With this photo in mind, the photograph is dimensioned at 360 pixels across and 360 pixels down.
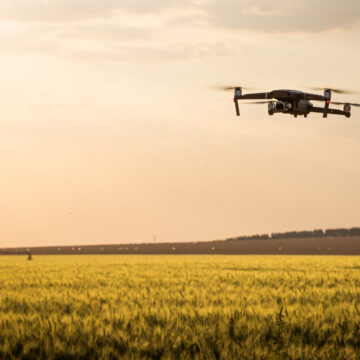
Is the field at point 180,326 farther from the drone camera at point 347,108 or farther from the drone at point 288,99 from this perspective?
the drone camera at point 347,108

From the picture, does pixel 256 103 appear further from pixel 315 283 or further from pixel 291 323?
pixel 291 323

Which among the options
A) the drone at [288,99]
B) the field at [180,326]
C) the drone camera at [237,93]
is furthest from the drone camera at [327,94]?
the field at [180,326]

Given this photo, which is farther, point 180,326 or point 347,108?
point 347,108

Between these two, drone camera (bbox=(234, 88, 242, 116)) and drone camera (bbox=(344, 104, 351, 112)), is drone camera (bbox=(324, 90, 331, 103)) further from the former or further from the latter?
drone camera (bbox=(234, 88, 242, 116))

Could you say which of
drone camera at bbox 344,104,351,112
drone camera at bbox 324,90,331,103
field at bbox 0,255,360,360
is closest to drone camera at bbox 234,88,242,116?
drone camera at bbox 324,90,331,103

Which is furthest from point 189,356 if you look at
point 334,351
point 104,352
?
point 334,351

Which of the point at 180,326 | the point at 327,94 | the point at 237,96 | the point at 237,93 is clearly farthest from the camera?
the point at 327,94

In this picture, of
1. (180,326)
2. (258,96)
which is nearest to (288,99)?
(258,96)

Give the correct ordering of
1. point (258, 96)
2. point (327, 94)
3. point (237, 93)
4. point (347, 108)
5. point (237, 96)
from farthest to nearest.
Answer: point (347, 108), point (327, 94), point (258, 96), point (237, 93), point (237, 96)

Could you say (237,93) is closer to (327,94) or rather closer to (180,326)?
(327,94)

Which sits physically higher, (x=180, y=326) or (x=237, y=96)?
(x=237, y=96)

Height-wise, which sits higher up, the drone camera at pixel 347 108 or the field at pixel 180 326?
the drone camera at pixel 347 108
